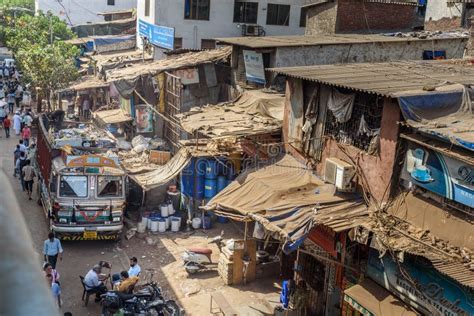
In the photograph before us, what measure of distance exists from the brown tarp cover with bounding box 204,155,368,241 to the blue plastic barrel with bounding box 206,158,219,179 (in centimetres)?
364

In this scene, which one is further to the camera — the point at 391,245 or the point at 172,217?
the point at 172,217

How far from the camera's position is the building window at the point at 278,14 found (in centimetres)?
3125

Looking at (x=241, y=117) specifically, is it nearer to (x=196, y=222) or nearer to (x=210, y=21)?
(x=196, y=222)

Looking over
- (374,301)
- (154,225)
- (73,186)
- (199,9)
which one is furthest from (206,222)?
(199,9)

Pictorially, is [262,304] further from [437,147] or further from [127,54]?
[127,54]

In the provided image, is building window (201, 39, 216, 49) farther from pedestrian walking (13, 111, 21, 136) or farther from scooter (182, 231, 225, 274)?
scooter (182, 231, 225, 274)

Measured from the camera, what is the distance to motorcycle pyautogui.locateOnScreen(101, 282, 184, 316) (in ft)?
38.2

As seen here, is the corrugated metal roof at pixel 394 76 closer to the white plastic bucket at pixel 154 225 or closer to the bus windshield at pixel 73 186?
the white plastic bucket at pixel 154 225

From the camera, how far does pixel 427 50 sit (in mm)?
18594

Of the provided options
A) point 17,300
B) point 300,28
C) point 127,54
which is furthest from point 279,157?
point 127,54

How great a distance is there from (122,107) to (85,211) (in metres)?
12.1

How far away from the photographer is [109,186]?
1667cm

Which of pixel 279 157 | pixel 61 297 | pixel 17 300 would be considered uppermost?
pixel 17 300

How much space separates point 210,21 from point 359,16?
10.0m
